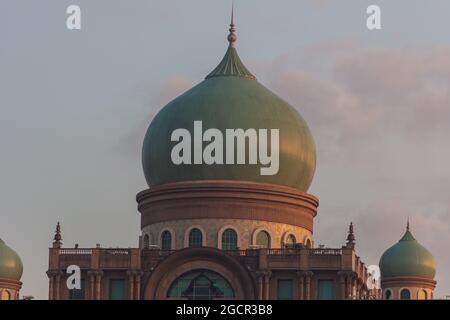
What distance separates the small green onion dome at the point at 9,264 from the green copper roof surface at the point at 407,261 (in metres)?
31.5

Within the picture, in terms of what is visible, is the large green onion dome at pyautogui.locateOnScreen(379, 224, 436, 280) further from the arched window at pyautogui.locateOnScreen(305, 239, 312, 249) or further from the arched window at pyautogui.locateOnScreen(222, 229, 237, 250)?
the arched window at pyautogui.locateOnScreen(222, 229, 237, 250)

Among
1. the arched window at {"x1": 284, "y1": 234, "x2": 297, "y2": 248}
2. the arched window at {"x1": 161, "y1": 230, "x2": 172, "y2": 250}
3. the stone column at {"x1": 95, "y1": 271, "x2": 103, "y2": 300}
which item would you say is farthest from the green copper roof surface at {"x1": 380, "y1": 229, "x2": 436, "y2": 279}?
the stone column at {"x1": 95, "y1": 271, "x2": 103, "y2": 300}

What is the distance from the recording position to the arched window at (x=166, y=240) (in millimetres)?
84000

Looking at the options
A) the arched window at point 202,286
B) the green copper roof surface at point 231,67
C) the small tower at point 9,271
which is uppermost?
the green copper roof surface at point 231,67

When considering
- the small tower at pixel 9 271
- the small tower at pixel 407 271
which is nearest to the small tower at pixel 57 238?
the small tower at pixel 9 271

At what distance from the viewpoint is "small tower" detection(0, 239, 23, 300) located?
384 ft

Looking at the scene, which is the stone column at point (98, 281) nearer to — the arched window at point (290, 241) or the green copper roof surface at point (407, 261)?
the arched window at point (290, 241)

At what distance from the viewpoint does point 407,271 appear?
122375 mm

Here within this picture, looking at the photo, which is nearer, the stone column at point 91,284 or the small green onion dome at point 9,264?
the stone column at point 91,284

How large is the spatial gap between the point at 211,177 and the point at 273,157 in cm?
402

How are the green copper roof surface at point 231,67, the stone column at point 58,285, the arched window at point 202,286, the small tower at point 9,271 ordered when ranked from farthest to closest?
the small tower at point 9,271 → the green copper roof surface at point 231,67 → the stone column at point 58,285 → the arched window at point 202,286

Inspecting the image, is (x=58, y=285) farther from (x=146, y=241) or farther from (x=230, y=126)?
(x=230, y=126)

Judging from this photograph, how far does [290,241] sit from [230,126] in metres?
7.81
